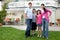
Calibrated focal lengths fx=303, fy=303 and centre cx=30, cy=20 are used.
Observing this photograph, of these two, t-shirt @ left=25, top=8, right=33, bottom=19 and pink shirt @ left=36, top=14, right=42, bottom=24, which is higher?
t-shirt @ left=25, top=8, right=33, bottom=19

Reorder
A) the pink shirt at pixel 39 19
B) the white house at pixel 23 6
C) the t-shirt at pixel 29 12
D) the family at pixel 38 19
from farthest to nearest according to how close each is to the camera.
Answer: the white house at pixel 23 6 < the pink shirt at pixel 39 19 < the t-shirt at pixel 29 12 < the family at pixel 38 19

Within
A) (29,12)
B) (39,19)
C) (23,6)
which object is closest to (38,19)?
(39,19)

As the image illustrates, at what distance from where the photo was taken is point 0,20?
31.2 metres

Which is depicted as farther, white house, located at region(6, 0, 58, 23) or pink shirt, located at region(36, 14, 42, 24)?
white house, located at region(6, 0, 58, 23)

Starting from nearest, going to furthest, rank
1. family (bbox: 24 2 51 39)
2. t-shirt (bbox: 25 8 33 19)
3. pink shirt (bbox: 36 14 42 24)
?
family (bbox: 24 2 51 39), t-shirt (bbox: 25 8 33 19), pink shirt (bbox: 36 14 42 24)

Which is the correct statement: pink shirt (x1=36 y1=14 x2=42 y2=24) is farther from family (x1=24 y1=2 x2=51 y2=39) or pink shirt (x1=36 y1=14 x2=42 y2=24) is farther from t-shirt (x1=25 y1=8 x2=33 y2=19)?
t-shirt (x1=25 y1=8 x2=33 y2=19)

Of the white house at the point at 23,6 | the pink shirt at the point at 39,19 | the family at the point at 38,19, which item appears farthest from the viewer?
the white house at the point at 23,6

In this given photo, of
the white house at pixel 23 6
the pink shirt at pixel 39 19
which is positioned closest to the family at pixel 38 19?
the pink shirt at pixel 39 19

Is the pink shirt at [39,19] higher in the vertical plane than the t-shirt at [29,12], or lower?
lower

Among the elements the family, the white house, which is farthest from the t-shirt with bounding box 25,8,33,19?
the white house

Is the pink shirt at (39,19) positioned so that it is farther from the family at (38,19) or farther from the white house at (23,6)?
the white house at (23,6)

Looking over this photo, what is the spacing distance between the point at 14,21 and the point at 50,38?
1765 centimetres

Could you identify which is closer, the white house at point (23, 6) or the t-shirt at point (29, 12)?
the t-shirt at point (29, 12)

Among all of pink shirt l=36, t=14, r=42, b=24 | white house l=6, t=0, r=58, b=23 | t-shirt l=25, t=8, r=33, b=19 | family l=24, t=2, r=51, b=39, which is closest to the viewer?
family l=24, t=2, r=51, b=39
